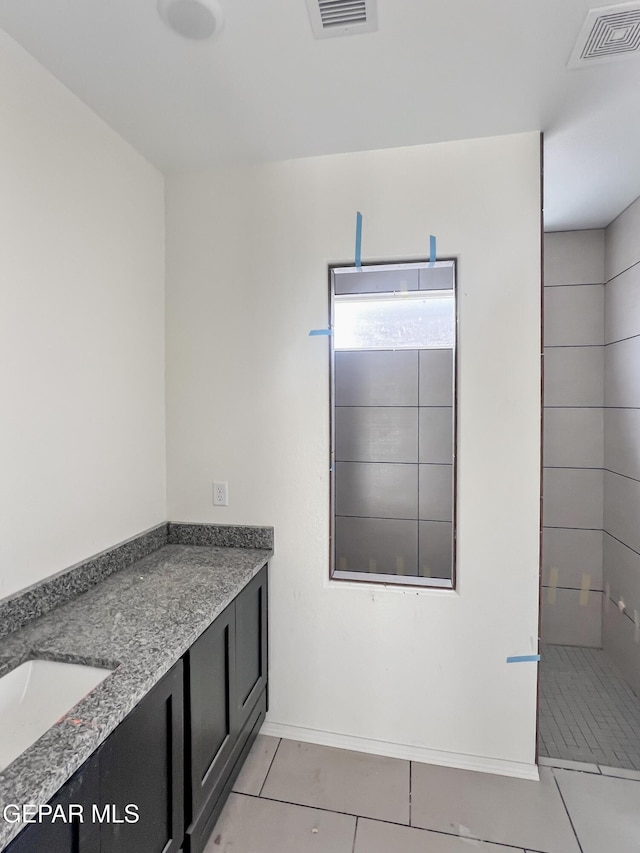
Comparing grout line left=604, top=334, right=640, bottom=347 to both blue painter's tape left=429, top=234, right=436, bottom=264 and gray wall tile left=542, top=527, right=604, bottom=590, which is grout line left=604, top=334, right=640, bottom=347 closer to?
gray wall tile left=542, top=527, right=604, bottom=590

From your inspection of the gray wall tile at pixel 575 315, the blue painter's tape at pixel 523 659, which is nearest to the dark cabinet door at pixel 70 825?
the blue painter's tape at pixel 523 659

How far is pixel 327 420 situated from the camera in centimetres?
196

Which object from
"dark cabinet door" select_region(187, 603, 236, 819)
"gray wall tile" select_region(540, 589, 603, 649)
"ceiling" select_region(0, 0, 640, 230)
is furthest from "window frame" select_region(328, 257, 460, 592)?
"gray wall tile" select_region(540, 589, 603, 649)

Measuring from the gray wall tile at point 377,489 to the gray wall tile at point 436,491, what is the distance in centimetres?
6

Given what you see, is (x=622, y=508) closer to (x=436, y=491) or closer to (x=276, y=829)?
(x=436, y=491)

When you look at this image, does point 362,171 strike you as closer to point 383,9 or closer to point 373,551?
point 383,9

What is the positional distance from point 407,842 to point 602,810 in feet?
2.41

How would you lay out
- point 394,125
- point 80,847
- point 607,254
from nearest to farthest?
point 80,847 < point 394,125 < point 607,254

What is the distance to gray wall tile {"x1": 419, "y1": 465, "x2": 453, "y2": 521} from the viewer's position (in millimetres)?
3072

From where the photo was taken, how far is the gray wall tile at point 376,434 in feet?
10.2

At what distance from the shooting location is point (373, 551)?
3205 millimetres

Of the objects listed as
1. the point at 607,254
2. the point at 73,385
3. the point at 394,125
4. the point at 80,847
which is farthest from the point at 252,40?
the point at 607,254

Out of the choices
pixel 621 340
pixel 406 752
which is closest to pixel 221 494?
pixel 406 752

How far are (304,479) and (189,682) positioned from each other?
35.0 inches
